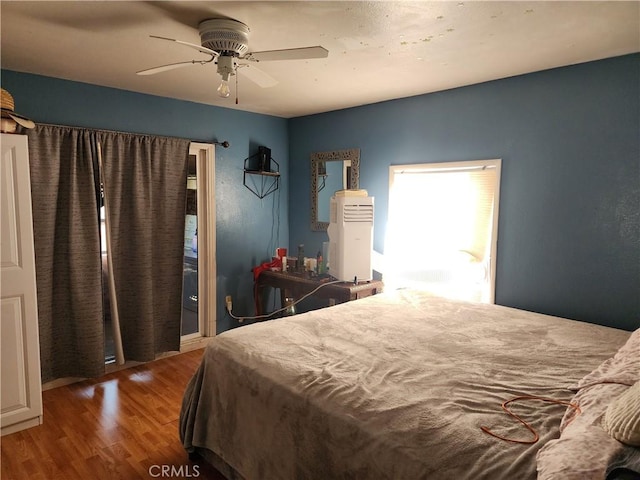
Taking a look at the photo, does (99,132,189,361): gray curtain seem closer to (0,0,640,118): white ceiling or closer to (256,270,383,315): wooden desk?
(0,0,640,118): white ceiling

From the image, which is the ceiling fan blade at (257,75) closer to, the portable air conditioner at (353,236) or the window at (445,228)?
the portable air conditioner at (353,236)

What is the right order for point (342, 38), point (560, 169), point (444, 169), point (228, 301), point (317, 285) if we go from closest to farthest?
1. point (342, 38)
2. point (560, 169)
3. point (444, 169)
4. point (317, 285)
5. point (228, 301)

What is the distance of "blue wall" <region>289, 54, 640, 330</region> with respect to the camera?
2488 mm

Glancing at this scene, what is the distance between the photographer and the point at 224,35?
6.52ft

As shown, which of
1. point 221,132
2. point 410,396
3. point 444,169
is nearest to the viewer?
point 410,396

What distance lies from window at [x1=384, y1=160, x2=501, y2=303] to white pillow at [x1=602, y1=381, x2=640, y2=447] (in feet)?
6.40

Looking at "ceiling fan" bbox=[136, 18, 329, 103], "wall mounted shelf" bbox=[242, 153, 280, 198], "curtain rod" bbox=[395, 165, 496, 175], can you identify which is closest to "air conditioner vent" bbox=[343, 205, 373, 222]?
"curtain rod" bbox=[395, 165, 496, 175]

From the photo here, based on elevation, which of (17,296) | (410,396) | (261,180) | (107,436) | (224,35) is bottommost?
(107,436)

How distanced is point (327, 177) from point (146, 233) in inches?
69.3

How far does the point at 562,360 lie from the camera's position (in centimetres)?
197

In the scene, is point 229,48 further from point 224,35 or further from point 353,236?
point 353,236

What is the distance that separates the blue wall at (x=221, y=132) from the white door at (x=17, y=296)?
760 millimetres

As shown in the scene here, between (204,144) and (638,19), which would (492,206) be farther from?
(204,144)

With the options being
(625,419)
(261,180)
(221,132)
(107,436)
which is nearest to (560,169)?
(625,419)
